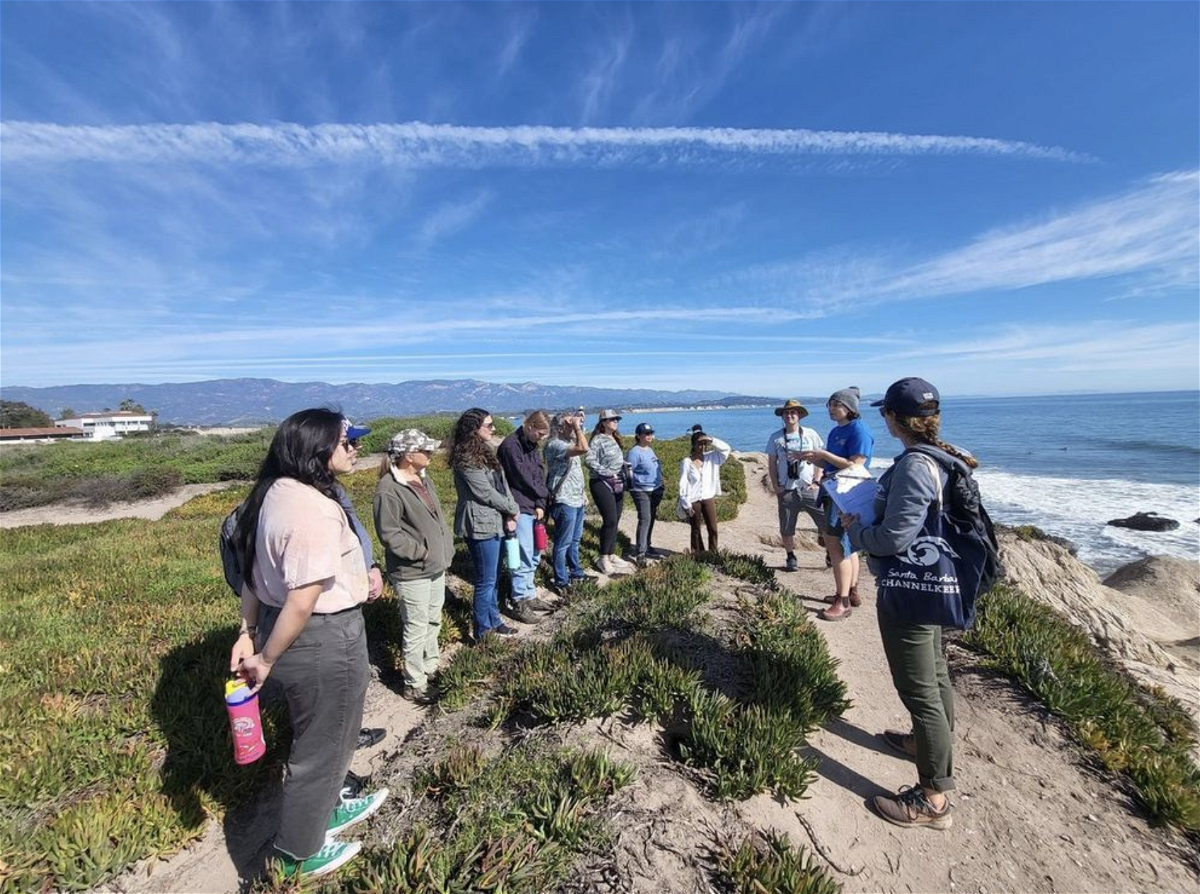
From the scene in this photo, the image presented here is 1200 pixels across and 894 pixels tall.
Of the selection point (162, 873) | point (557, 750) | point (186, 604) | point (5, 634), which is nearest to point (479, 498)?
point (557, 750)

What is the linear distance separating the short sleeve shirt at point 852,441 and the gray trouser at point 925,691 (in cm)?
238

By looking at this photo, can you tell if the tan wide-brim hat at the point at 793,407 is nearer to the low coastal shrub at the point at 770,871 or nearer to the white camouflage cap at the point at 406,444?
the white camouflage cap at the point at 406,444

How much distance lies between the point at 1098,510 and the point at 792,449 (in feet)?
82.7

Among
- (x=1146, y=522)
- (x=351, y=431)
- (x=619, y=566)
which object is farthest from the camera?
(x=1146, y=522)

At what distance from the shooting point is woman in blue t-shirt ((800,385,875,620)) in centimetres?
528

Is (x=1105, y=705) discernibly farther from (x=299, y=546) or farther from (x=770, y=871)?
(x=299, y=546)

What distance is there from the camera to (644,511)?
8.56m

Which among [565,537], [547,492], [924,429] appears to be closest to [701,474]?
[565,537]

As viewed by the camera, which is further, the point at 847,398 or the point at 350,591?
the point at 847,398

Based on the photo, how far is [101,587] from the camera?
289 inches

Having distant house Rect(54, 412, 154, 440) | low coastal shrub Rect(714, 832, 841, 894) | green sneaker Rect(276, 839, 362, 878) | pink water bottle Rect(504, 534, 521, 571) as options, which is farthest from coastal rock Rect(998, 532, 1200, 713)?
distant house Rect(54, 412, 154, 440)

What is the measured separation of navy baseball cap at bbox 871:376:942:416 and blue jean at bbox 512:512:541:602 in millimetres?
4215

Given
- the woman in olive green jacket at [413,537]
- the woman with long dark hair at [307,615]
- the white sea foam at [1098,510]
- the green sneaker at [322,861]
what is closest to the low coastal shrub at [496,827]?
the green sneaker at [322,861]

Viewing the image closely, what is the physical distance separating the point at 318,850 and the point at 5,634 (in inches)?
228
